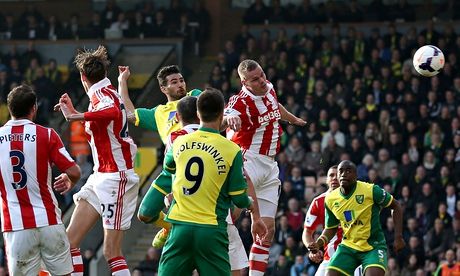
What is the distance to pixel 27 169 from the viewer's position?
410 inches

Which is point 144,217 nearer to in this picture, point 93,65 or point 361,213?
point 93,65

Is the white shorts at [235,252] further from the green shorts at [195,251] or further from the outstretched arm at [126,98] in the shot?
the green shorts at [195,251]

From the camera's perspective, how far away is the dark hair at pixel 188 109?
10148 millimetres

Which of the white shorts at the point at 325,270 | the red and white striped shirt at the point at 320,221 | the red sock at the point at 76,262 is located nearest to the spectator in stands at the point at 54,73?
the red and white striped shirt at the point at 320,221

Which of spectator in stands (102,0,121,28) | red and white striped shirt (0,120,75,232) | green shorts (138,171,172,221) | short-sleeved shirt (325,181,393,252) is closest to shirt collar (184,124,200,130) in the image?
green shorts (138,171,172,221)

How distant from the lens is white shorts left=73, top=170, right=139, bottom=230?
466 inches

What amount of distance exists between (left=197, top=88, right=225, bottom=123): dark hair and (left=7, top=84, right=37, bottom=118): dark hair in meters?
1.76

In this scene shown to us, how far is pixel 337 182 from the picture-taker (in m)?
14.1

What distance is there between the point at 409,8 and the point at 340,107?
5.02m

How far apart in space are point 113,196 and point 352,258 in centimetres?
317

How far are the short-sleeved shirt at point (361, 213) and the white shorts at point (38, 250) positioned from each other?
3.96m

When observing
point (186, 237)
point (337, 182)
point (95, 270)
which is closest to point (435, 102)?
point (95, 270)

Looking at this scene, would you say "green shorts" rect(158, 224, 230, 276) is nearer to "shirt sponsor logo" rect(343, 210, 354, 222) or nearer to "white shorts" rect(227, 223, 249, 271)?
"white shorts" rect(227, 223, 249, 271)

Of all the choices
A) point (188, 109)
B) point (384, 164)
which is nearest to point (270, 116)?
point (188, 109)
